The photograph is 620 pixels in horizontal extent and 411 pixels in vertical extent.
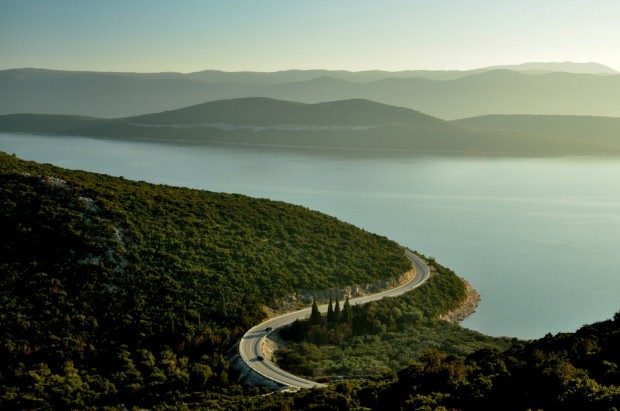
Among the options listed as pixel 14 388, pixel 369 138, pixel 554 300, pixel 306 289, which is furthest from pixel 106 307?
pixel 369 138

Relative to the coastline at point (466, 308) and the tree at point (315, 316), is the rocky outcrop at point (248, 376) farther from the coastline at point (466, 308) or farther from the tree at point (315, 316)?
the coastline at point (466, 308)

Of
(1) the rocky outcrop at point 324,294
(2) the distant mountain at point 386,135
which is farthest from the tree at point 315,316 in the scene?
(2) the distant mountain at point 386,135

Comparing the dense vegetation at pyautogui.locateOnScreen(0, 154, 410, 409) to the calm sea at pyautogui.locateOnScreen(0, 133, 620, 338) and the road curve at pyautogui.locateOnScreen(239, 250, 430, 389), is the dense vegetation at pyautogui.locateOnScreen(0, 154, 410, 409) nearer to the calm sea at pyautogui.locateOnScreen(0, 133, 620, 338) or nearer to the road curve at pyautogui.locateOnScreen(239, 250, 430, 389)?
the road curve at pyautogui.locateOnScreen(239, 250, 430, 389)

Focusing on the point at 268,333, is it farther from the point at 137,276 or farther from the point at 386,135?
the point at 386,135

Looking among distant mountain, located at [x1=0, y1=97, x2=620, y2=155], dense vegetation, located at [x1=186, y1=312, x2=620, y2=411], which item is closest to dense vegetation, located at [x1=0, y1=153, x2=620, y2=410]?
dense vegetation, located at [x1=186, y1=312, x2=620, y2=411]

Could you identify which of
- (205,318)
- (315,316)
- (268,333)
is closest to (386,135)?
(315,316)

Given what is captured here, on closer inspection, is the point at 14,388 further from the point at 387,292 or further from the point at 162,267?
the point at 387,292
